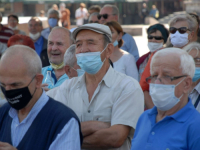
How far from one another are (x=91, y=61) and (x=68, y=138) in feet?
3.68

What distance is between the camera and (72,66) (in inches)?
183

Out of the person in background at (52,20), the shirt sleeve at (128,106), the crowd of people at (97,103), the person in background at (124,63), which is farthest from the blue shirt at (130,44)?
the shirt sleeve at (128,106)

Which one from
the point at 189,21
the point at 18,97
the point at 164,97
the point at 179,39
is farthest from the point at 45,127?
the point at 189,21

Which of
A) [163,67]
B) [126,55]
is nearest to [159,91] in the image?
[163,67]

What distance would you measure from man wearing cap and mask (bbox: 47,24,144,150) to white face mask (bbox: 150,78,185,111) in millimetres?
593

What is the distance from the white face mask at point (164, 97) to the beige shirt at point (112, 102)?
1.89ft

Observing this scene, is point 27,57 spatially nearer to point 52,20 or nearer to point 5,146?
point 5,146

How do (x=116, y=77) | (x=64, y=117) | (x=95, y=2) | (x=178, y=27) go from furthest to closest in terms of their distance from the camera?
(x=95, y=2), (x=178, y=27), (x=116, y=77), (x=64, y=117)

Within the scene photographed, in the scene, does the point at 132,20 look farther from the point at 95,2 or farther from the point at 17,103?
the point at 17,103

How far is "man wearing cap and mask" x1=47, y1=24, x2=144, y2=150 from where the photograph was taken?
3.54m

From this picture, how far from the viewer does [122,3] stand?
1651 inches

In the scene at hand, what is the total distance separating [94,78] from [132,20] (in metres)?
37.4

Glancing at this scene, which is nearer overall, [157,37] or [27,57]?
[27,57]

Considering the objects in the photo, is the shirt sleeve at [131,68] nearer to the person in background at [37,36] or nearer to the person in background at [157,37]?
the person in background at [157,37]
